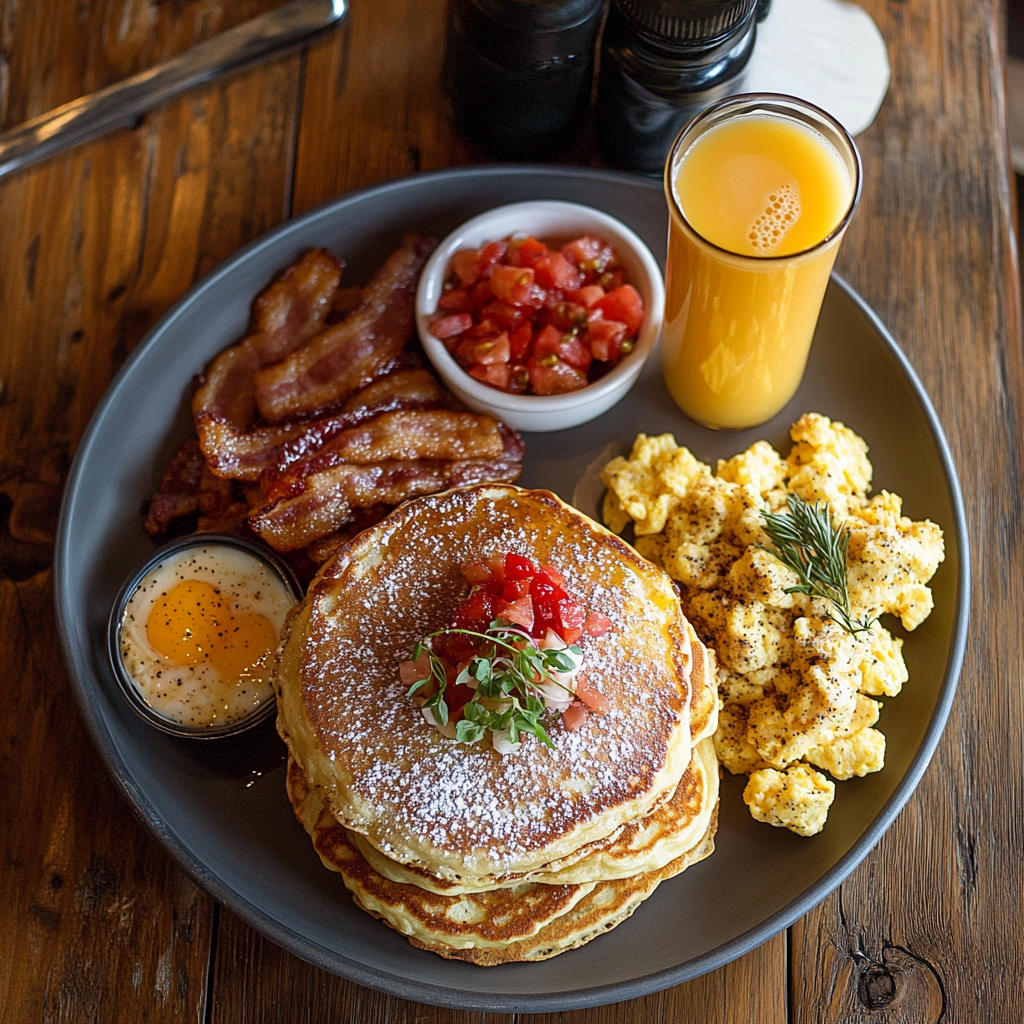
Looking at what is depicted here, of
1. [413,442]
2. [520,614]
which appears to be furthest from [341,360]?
[520,614]

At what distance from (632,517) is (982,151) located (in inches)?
64.7

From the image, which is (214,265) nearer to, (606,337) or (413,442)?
(413,442)

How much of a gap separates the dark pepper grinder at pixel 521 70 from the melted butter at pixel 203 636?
138 cm

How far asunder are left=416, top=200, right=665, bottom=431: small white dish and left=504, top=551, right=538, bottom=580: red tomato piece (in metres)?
0.52

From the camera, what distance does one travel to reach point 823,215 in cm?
216

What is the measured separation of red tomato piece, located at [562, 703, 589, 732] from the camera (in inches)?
79.9

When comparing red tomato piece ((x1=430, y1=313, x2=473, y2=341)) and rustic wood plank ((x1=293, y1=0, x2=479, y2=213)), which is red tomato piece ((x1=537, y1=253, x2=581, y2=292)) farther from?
rustic wood plank ((x1=293, y1=0, x2=479, y2=213))

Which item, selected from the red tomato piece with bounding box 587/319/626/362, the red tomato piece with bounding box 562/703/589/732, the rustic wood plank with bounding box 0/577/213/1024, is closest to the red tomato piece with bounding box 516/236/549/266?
the red tomato piece with bounding box 587/319/626/362

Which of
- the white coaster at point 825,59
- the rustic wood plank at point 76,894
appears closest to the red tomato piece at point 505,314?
the white coaster at point 825,59

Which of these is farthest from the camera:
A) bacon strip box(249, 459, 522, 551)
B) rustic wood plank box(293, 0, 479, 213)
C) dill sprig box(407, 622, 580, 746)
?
rustic wood plank box(293, 0, 479, 213)

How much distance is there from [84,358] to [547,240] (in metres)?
1.35

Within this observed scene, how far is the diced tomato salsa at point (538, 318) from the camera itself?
97.3 inches

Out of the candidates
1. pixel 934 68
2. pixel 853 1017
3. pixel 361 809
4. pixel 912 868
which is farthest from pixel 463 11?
pixel 853 1017

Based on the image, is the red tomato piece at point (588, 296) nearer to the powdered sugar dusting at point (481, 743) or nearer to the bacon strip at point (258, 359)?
the powdered sugar dusting at point (481, 743)
